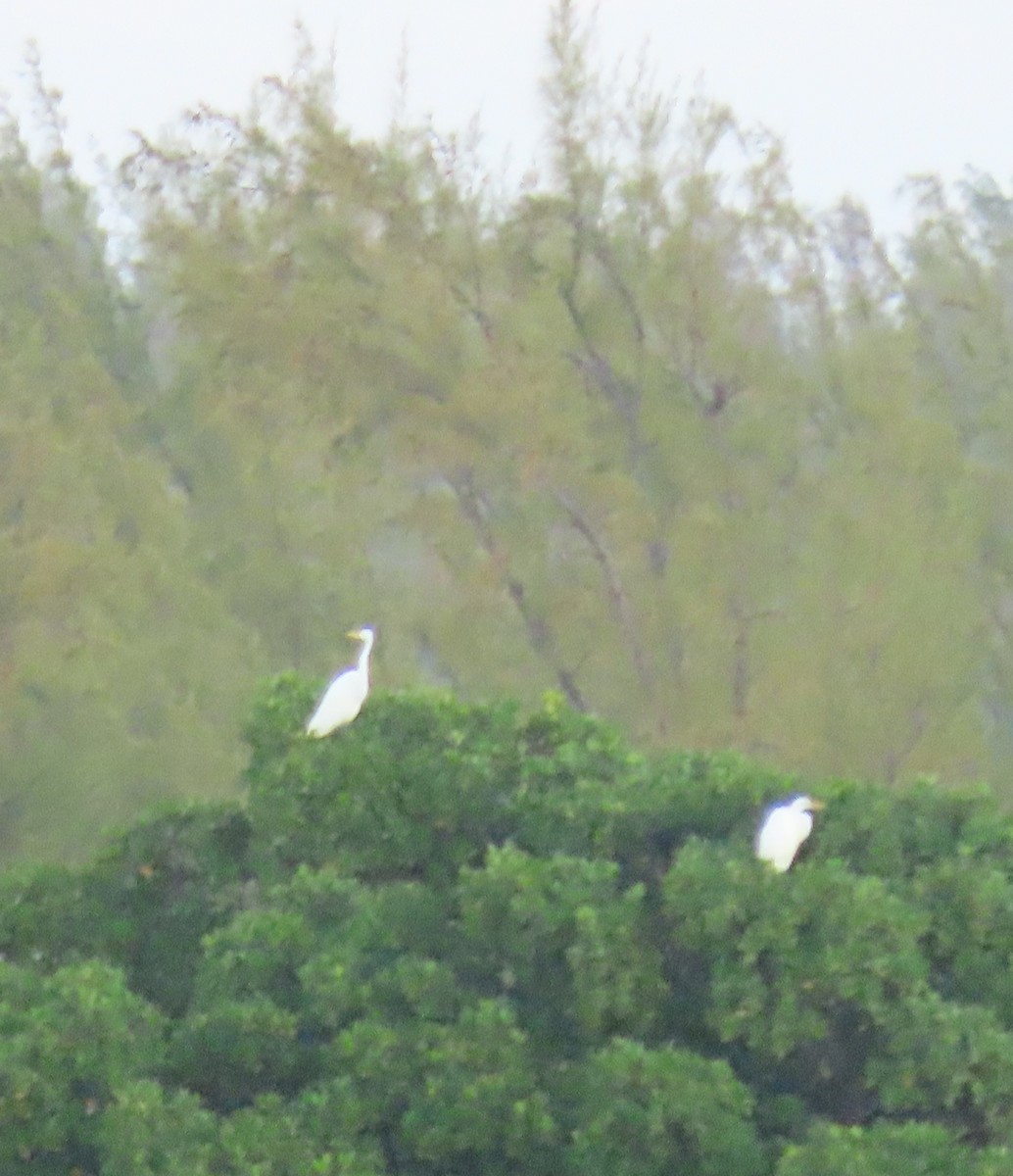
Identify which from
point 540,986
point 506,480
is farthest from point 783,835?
point 506,480

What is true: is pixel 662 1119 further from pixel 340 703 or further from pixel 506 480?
pixel 506 480

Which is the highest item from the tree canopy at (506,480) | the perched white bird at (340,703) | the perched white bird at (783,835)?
the tree canopy at (506,480)

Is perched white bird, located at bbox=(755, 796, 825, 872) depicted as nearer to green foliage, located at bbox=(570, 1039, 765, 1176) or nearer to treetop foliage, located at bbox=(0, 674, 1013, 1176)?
treetop foliage, located at bbox=(0, 674, 1013, 1176)

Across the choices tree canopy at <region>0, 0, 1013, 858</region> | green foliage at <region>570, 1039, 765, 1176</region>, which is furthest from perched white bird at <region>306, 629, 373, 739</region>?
tree canopy at <region>0, 0, 1013, 858</region>

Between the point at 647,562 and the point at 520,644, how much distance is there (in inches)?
46.4

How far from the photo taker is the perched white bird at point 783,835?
5.99 m

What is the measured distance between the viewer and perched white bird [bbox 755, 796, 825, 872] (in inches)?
236

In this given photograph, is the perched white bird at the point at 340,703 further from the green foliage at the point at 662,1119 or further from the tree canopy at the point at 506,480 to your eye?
the tree canopy at the point at 506,480

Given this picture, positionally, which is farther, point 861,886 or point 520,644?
point 520,644

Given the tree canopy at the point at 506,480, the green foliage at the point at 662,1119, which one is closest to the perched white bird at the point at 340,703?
the green foliage at the point at 662,1119

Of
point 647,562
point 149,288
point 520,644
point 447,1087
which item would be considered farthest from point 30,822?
point 447,1087

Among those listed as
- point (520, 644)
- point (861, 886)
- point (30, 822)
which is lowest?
point (861, 886)

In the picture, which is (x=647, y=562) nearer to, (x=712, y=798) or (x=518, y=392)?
(x=518, y=392)

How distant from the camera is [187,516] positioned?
52.0ft
